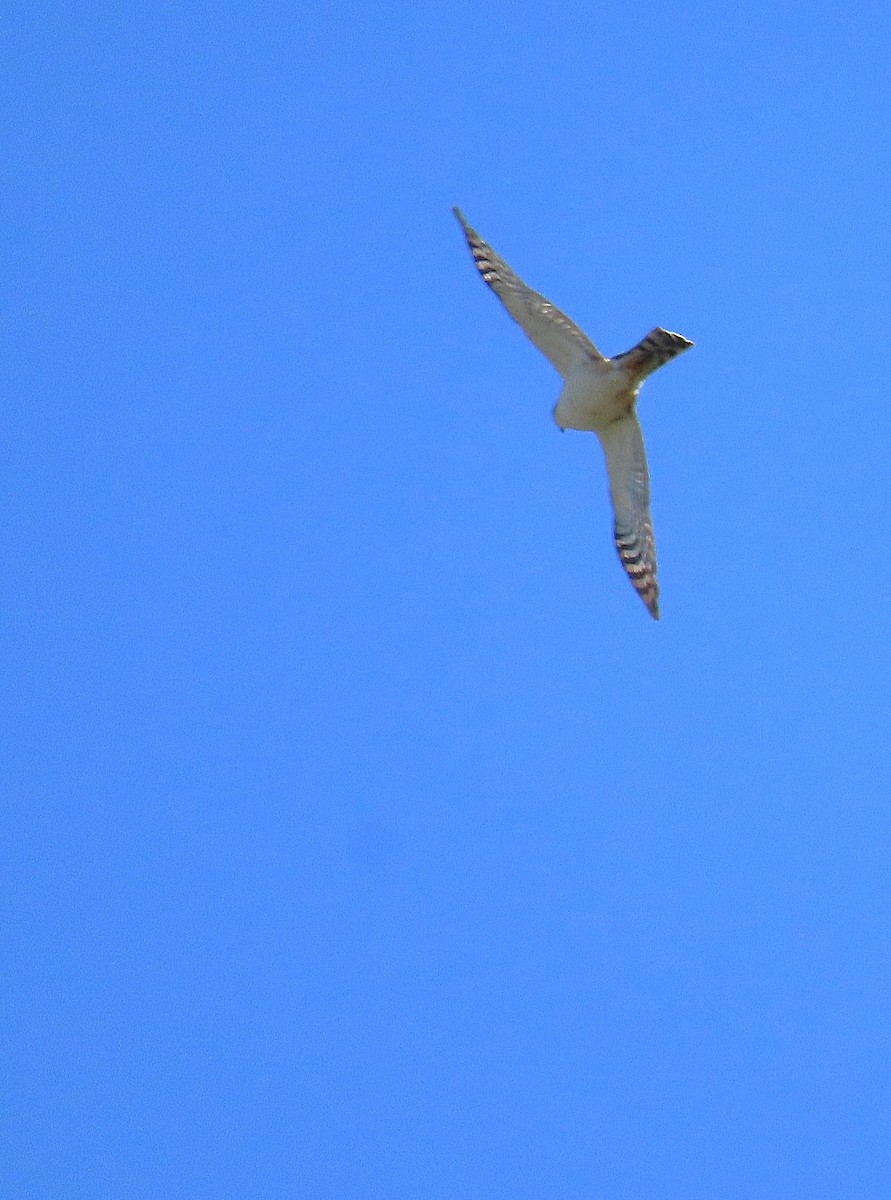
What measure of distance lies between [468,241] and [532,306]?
107 centimetres

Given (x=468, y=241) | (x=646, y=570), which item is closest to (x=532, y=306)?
(x=468, y=241)

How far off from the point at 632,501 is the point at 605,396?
145cm

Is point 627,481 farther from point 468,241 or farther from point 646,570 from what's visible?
point 468,241

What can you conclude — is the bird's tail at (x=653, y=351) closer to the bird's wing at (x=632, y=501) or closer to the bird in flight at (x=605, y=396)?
the bird in flight at (x=605, y=396)

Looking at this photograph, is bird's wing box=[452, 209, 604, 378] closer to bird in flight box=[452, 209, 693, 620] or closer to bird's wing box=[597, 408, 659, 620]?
bird in flight box=[452, 209, 693, 620]

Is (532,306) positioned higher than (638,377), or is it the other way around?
(532,306)

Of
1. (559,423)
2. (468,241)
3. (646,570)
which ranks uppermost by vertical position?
(468,241)

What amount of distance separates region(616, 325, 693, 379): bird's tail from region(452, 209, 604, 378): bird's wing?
595mm

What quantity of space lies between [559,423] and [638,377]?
1.54 meters

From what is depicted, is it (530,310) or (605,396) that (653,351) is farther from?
(530,310)

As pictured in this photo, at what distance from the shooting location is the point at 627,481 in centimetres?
2139

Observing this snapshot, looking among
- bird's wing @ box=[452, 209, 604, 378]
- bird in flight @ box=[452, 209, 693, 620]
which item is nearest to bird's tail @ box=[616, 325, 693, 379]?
bird in flight @ box=[452, 209, 693, 620]

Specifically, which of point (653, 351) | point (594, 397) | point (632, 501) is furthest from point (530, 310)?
point (632, 501)

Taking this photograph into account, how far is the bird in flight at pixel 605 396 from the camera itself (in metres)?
20.5
